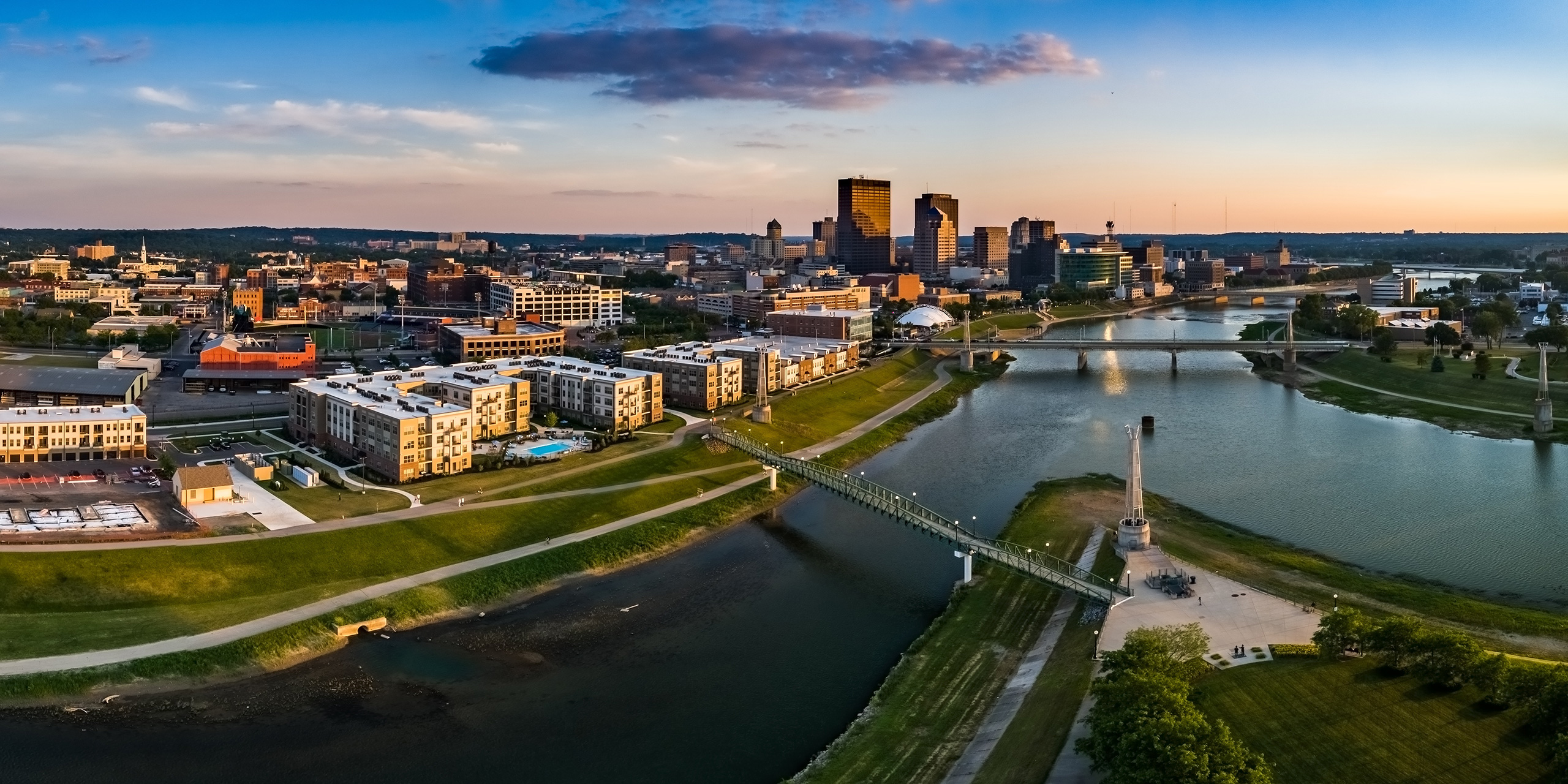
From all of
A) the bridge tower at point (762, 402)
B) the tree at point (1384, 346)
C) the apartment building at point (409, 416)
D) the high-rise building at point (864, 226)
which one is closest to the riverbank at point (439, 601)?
the apartment building at point (409, 416)

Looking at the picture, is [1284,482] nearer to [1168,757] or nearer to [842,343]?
[1168,757]

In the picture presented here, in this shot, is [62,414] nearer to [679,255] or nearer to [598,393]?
[598,393]

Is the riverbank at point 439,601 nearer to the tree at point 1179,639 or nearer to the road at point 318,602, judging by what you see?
the road at point 318,602

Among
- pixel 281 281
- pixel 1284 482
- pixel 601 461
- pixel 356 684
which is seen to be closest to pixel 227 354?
pixel 601 461

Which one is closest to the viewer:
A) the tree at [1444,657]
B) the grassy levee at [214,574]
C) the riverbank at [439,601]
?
the tree at [1444,657]

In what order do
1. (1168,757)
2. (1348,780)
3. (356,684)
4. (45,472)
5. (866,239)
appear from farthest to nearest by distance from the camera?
(866,239) < (45,472) < (356,684) < (1348,780) < (1168,757)

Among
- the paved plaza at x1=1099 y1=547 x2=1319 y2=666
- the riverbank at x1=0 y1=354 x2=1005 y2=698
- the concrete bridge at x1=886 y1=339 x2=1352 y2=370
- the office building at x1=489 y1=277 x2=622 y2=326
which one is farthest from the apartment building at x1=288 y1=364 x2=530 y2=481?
the concrete bridge at x1=886 y1=339 x2=1352 y2=370

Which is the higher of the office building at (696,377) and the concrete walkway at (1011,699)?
the office building at (696,377)
